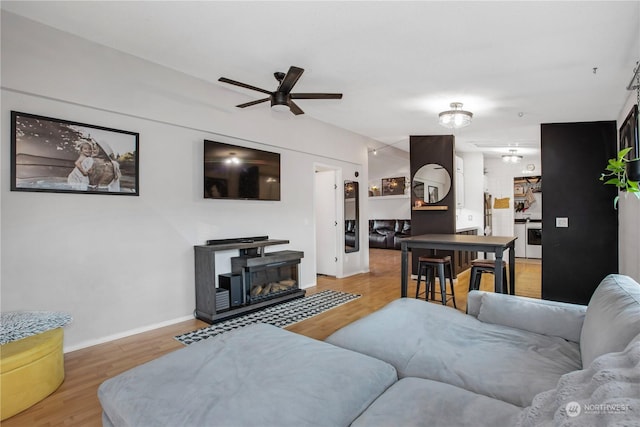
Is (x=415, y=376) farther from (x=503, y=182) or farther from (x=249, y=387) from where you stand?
(x=503, y=182)

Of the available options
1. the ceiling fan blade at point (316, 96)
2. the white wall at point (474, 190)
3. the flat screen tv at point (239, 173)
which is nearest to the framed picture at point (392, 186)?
the white wall at point (474, 190)

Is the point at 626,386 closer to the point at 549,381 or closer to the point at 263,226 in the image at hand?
the point at 549,381

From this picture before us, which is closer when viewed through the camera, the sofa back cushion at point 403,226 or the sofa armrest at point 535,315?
the sofa armrest at point 535,315

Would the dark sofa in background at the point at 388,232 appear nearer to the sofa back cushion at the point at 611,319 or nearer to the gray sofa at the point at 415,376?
the gray sofa at the point at 415,376

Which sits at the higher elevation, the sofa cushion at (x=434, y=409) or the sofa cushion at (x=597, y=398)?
the sofa cushion at (x=597, y=398)

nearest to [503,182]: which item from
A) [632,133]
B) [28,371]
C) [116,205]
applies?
[632,133]

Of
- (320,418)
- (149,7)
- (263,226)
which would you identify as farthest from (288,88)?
(320,418)

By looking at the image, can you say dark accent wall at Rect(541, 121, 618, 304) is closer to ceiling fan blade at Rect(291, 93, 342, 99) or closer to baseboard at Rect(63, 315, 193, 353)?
ceiling fan blade at Rect(291, 93, 342, 99)

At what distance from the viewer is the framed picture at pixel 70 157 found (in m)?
2.58

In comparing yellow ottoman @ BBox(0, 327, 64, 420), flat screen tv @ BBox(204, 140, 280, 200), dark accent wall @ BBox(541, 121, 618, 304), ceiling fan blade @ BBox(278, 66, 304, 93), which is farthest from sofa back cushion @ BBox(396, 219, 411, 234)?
yellow ottoman @ BBox(0, 327, 64, 420)

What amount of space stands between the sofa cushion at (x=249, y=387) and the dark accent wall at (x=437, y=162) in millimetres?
4389

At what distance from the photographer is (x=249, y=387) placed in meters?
1.34

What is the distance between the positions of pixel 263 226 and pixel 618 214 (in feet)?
15.3

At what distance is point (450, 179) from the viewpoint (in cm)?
557
